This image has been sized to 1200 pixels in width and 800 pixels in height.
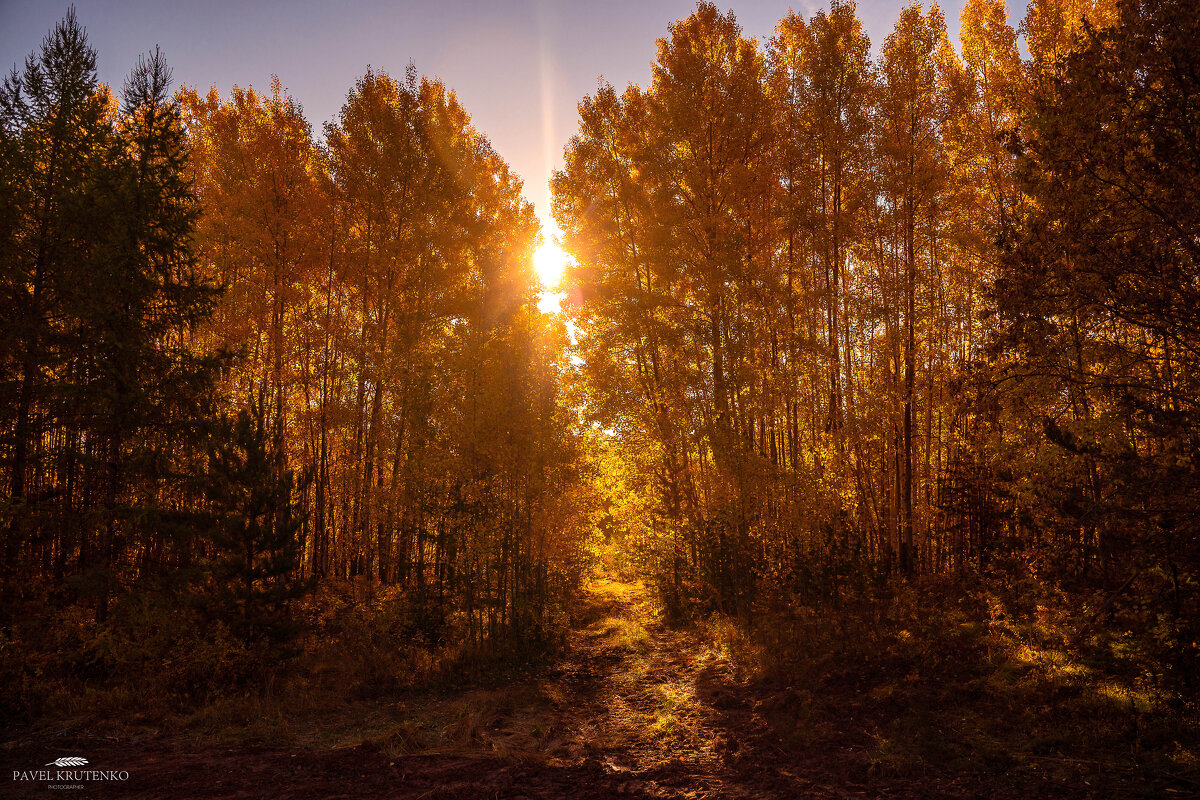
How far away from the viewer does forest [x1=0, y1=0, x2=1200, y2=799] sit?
672 cm

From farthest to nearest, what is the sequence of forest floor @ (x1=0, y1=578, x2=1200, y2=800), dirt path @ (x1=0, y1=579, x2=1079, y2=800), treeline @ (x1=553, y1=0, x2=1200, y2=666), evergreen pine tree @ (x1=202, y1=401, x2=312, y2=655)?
treeline @ (x1=553, y1=0, x2=1200, y2=666), evergreen pine tree @ (x1=202, y1=401, x2=312, y2=655), dirt path @ (x1=0, y1=579, x2=1079, y2=800), forest floor @ (x1=0, y1=578, x2=1200, y2=800)

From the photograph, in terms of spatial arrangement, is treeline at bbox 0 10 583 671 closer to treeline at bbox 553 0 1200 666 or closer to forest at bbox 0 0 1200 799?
forest at bbox 0 0 1200 799

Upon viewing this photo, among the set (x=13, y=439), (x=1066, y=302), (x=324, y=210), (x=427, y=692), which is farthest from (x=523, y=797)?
(x=324, y=210)

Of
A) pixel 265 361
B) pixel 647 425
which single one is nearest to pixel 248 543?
pixel 265 361

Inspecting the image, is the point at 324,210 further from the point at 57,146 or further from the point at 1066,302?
the point at 1066,302

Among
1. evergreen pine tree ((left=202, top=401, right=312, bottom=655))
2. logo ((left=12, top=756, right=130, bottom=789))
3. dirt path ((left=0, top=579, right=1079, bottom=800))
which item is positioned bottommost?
dirt path ((left=0, top=579, right=1079, bottom=800))

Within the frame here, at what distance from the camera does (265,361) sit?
15.3 metres

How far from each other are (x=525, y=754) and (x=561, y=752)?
559 mm

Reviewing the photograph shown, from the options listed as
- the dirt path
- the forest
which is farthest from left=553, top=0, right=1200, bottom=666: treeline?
the dirt path

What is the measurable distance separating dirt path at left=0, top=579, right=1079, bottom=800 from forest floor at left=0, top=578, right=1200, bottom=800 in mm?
28

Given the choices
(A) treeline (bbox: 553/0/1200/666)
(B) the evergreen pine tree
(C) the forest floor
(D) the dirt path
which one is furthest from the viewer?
(A) treeline (bbox: 553/0/1200/666)

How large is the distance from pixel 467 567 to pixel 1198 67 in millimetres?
14482

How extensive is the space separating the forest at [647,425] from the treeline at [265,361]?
112mm

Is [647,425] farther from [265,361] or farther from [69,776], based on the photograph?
[69,776]
